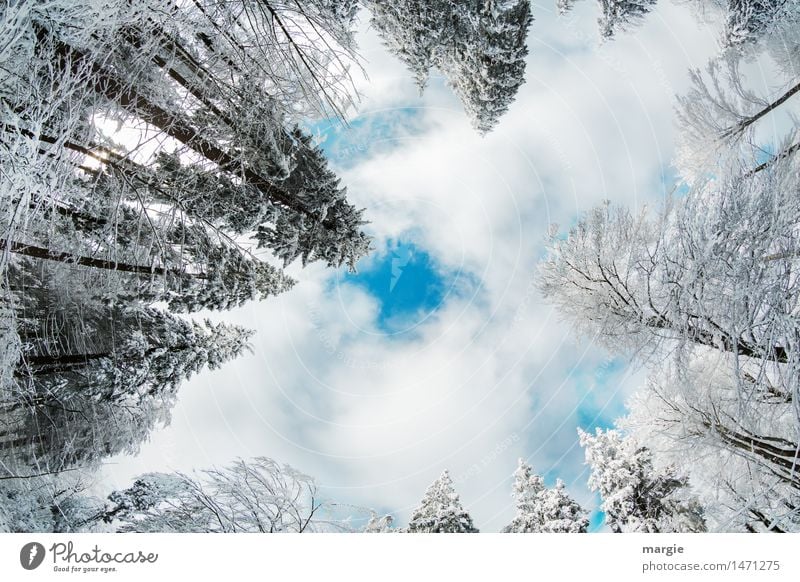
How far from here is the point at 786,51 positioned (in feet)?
18.4

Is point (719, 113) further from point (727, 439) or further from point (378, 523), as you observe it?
point (378, 523)

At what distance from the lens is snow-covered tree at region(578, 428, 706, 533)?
4859 millimetres

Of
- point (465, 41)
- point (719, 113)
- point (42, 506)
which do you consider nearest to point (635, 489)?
point (719, 113)

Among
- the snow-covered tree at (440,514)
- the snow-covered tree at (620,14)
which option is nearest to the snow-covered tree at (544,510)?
the snow-covered tree at (440,514)

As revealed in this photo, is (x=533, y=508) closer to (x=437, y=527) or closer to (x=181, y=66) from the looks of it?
(x=437, y=527)

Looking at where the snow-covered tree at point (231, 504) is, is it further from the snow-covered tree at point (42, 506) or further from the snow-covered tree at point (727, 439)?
the snow-covered tree at point (727, 439)

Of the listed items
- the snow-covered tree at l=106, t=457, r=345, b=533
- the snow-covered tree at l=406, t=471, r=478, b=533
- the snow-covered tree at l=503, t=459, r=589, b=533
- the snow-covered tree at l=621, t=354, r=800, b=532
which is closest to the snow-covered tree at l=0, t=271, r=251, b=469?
the snow-covered tree at l=106, t=457, r=345, b=533

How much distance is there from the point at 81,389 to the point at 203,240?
138 inches

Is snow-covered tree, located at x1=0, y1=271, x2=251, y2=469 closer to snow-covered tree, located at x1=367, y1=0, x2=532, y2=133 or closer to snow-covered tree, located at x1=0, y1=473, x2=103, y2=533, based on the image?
snow-covered tree, located at x1=0, y1=473, x2=103, y2=533

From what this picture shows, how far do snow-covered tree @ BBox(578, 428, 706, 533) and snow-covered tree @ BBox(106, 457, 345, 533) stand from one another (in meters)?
4.06

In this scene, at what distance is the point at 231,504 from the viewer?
4051 mm

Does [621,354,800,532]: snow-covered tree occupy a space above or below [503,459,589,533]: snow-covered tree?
above

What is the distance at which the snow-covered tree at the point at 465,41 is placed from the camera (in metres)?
6.49

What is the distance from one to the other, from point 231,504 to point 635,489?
5338mm
